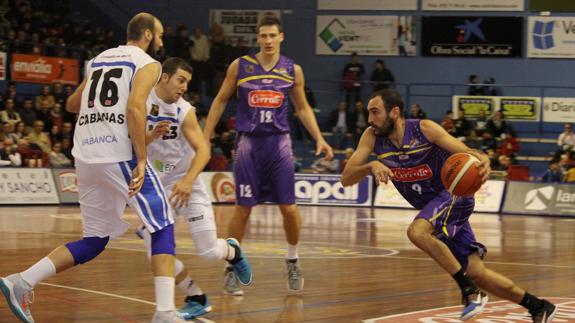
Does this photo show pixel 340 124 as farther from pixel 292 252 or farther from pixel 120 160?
pixel 120 160

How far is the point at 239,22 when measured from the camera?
3125 cm

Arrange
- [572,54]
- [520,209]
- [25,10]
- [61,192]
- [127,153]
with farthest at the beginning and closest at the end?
1. [572,54]
2. [25,10]
3. [520,209]
4. [61,192]
5. [127,153]

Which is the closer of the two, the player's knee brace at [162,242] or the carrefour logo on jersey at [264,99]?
the player's knee brace at [162,242]

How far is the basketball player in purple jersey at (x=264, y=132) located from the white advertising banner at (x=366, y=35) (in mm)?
21578

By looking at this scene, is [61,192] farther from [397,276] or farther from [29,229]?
[397,276]

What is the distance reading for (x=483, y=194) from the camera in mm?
23359

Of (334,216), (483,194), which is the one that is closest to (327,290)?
(334,216)

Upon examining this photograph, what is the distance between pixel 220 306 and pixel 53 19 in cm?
→ 2184

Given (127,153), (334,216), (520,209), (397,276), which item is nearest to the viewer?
(127,153)

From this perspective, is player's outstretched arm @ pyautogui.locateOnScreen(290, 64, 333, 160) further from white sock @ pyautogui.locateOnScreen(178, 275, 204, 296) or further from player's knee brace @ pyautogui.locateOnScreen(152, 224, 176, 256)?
player's knee brace @ pyautogui.locateOnScreen(152, 224, 176, 256)

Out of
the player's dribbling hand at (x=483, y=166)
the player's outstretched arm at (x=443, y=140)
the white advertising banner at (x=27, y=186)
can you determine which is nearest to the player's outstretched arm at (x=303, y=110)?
the player's outstretched arm at (x=443, y=140)

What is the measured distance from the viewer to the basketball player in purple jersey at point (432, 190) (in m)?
6.75

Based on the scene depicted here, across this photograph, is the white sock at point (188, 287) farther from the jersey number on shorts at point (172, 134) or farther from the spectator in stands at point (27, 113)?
the spectator in stands at point (27, 113)

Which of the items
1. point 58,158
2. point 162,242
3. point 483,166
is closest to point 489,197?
point 58,158
